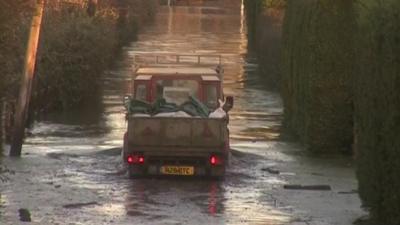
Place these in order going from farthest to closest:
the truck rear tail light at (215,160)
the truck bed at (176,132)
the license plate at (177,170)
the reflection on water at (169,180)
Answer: the license plate at (177,170), the truck rear tail light at (215,160), the truck bed at (176,132), the reflection on water at (169,180)

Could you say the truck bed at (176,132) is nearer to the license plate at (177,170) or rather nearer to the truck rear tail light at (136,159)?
the truck rear tail light at (136,159)

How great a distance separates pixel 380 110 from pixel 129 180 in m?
8.24

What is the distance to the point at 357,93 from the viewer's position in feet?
51.6

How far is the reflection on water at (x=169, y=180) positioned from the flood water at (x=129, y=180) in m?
0.02

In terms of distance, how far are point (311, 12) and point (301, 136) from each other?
11.0ft

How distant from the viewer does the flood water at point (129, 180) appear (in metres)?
17.0

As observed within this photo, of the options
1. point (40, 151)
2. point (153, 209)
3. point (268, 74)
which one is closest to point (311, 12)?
point (40, 151)

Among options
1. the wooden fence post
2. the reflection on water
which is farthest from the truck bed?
the wooden fence post

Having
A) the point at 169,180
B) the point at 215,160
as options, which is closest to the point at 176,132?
the point at 215,160

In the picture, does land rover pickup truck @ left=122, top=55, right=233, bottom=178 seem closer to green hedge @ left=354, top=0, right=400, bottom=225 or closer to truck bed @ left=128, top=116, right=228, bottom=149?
truck bed @ left=128, top=116, right=228, bottom=149

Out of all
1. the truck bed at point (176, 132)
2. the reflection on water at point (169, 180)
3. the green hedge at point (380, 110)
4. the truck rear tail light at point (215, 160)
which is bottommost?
the reflection on water at point (169, 180)

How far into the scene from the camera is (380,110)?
13836 millimetres

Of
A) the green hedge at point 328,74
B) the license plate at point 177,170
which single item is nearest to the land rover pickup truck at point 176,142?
the license plate at point 177,170

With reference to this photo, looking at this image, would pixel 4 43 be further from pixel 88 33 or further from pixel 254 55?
pixel 254 55
